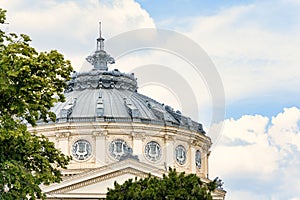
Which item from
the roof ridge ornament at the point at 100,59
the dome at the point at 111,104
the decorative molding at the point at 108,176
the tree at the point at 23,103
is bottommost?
the tree at the point at 23,103

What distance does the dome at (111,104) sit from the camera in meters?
93.6

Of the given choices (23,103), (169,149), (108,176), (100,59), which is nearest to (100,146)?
(169,149)

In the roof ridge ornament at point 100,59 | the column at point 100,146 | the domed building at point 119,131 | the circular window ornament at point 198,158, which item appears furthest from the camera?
the roof ridge ornament at point 100,59

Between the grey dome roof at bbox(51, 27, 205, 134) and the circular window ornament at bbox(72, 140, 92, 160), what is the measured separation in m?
2.52

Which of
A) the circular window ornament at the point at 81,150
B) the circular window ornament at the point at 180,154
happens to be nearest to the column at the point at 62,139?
the circular window ornament at the point at 81,150

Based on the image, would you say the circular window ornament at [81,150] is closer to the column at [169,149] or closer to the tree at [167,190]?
the column at [169,149]

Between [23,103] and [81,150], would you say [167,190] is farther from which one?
[81,150]

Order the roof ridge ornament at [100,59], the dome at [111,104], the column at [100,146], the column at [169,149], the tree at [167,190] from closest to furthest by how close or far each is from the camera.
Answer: the tree at [167,190], the column at [100,146], the column at [169,149], the dome at [111,104], the roof ridge ornament at [100,59]

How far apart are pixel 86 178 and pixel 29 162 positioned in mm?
41807

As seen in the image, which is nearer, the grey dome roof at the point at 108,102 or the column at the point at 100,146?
the column at the point at 100,146

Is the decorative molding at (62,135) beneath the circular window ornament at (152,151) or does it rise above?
above

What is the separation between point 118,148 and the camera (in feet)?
298

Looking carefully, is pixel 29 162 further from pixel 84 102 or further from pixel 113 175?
pixel 84 102

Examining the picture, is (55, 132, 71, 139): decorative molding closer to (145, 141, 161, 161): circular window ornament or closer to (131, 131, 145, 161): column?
(131, 131, 145, 161): column
